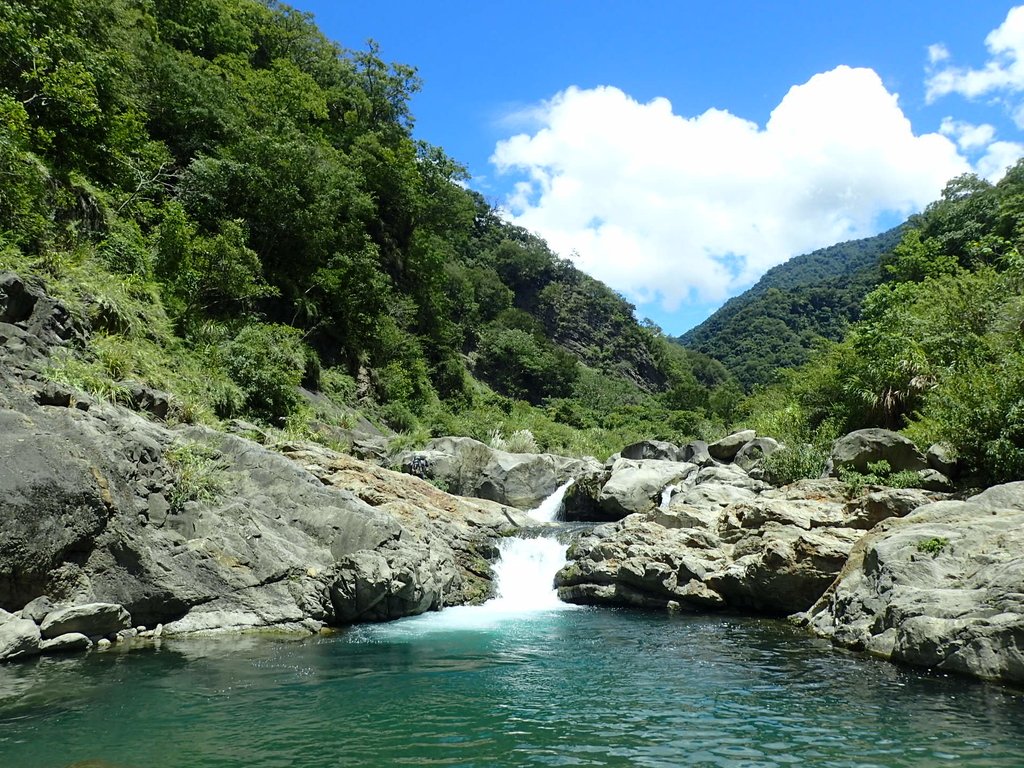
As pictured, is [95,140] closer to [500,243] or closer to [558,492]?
[558,492]

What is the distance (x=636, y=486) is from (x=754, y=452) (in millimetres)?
4305

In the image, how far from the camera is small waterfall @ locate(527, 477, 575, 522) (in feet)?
82.4

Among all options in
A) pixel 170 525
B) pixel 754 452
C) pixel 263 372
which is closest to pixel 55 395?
pixel 170 525

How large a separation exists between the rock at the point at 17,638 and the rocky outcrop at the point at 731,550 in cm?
1102

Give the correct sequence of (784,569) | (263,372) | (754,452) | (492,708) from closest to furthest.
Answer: (492,708) → (784,569) → (263,372) → (754,452)

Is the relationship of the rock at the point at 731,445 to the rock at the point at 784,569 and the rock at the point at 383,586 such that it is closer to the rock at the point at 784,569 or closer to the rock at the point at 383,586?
the rock at the point at 784,569

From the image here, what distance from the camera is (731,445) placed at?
2494cm

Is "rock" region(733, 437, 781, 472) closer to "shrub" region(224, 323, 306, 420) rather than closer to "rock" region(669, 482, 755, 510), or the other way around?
"rock" region(669, 482, 755, 510)

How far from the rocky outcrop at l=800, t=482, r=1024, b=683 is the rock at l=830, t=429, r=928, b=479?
11.1 feet

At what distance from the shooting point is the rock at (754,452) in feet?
72.4

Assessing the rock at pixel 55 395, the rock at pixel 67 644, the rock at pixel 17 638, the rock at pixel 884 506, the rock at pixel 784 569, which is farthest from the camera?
the rock at pixel 884 506

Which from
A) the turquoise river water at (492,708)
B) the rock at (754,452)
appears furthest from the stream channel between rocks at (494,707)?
the rock at (754,452)

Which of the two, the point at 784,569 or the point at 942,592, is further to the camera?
the point at 784,569

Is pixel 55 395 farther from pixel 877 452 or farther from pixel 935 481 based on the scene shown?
pixel 935 481
